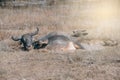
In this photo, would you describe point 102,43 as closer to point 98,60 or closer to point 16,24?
point 98,60

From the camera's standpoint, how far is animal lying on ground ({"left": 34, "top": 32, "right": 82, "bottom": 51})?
1280 cm

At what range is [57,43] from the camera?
1294 centimetres

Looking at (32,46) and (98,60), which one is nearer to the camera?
(98,60)

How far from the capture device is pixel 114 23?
17.9 metres

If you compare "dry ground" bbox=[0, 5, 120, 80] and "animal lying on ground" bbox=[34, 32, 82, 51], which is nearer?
"dry ground" bbox=[0, 5, 120, 80]

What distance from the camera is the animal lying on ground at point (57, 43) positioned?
1280 centimetres

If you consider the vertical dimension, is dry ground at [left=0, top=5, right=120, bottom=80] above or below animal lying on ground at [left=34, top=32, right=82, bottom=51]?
above

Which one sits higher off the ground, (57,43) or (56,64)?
(56,64)

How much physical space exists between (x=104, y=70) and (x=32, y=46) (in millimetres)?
4363

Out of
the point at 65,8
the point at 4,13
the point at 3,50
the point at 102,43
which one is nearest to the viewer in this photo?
the point at 3,50

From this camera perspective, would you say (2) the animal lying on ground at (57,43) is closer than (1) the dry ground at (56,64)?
No

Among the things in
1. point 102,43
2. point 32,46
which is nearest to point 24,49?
point 32,46

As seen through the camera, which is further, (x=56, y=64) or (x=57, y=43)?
(x=57, y=43)

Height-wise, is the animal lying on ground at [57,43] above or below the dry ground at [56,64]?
below
